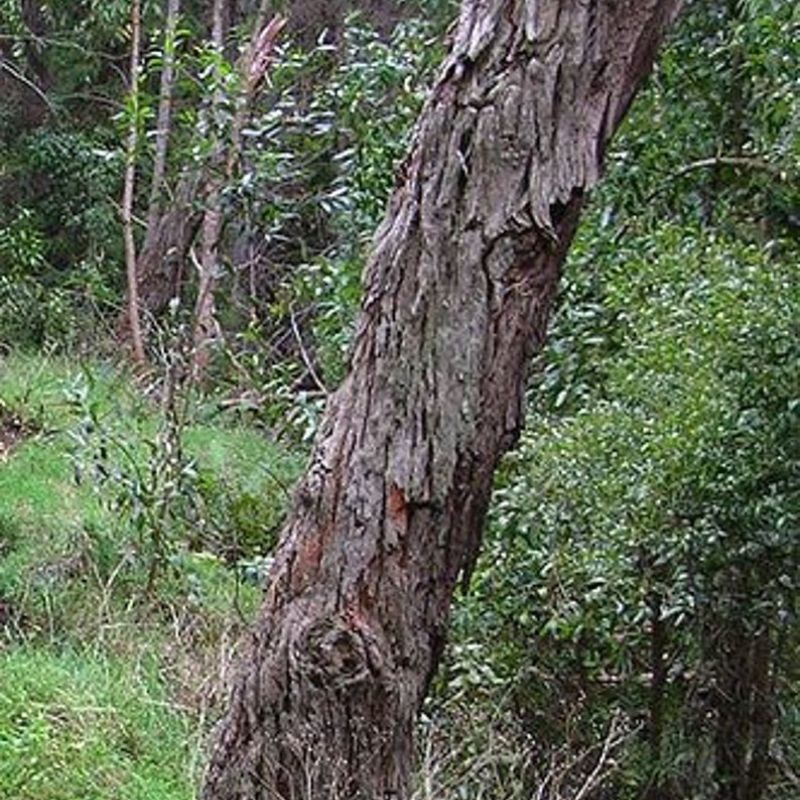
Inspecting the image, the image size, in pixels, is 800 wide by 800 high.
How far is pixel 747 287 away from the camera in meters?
4.69

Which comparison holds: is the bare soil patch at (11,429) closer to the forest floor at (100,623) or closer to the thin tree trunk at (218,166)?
the forest floor at (100,623)

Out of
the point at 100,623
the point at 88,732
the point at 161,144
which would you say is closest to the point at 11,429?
the point at 100,623

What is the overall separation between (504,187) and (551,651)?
218 centimetres

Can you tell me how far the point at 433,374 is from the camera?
12.8 ft

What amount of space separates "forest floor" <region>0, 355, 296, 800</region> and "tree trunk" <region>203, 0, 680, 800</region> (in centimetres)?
95

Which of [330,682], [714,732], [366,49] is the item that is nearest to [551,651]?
[714,732]

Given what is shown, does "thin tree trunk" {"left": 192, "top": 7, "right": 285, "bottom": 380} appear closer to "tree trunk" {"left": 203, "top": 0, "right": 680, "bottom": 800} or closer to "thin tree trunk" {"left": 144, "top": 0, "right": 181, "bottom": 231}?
"thin tree trunk" {"left": 144, "top": 0, "right": 181, "bottom": 231}

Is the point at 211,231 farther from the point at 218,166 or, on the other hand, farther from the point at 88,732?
the point at 88,732

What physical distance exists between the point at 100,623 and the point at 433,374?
2.85 metres

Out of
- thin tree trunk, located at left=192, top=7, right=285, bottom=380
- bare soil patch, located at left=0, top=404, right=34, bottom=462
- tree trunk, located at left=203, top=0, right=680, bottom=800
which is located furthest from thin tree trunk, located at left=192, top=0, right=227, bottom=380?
tree trunk, located at left=203, top=0, right=680, bottom=800

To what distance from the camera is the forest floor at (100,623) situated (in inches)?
191

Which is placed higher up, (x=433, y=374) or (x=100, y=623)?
(x=433, y=374)

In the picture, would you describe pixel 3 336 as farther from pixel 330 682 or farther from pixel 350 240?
pixel 330 682

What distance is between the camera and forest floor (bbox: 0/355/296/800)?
15.9 feet
